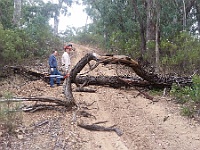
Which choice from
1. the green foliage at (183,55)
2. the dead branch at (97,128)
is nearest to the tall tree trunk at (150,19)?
the green foliage at (183,55)

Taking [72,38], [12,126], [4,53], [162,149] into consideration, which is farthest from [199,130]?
[72,38]

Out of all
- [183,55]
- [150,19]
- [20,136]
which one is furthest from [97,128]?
[150,19]

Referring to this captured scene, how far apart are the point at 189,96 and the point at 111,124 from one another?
3.50 m

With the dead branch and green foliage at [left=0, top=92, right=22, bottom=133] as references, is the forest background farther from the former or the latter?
green foliage at [left=0, top=92, right=22, bottom=133]

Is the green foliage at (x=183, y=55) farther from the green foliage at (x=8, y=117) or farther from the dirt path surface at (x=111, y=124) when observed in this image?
the green foliage at (x=8, y=117)

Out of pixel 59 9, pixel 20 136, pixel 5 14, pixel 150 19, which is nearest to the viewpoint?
pixel 20 136

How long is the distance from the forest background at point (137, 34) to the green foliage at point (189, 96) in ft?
0.28

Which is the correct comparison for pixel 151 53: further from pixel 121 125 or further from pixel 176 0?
pixel 121 125

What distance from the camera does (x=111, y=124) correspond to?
8.60 m

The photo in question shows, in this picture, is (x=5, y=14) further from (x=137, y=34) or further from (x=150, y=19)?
(x=150, y=19)

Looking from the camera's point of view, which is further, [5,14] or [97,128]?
[5,14]

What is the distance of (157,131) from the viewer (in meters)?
8.41

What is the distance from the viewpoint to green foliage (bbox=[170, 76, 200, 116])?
964 cm

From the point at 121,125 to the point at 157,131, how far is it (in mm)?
1001
